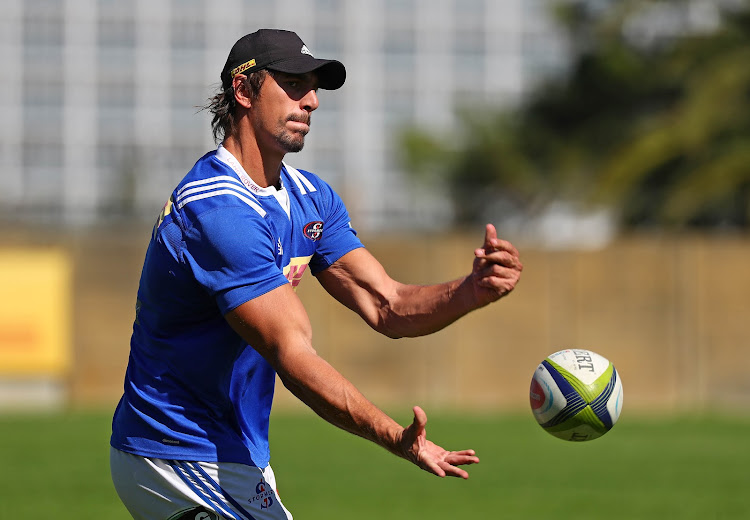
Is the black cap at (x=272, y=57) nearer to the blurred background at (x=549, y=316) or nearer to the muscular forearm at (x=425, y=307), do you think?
the blurred background at (x=549, y=316)

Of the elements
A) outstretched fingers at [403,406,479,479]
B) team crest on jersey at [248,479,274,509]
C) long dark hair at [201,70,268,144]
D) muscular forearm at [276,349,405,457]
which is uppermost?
long dark hair at [201,70,268,144]

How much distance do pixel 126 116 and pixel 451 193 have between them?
195ft

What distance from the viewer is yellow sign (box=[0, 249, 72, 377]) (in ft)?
64.4

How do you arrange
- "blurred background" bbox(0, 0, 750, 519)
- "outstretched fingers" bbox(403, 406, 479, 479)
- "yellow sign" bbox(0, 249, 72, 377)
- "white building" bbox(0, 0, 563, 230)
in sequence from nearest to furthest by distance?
"outstretched fingers" bbox(403, 406, 479, 479) < "blurred background" bbox(0, 0, 750, 519) < "yellow sign" bbox(0, 249, 72, 377) < "white building" bbox(0, 0, 563, 230)

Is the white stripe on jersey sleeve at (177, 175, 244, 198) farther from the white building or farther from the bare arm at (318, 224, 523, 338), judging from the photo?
the white building

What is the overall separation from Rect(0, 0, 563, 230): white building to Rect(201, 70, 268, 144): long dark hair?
292 ft

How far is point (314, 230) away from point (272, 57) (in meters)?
0.86

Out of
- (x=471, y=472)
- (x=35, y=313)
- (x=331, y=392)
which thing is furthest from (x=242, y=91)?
(x=35, y=313)

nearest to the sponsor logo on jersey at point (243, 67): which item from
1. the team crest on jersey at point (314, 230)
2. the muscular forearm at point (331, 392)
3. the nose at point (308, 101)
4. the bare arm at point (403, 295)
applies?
the nose at point (308, 101)

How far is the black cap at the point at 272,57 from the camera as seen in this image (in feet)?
16.0

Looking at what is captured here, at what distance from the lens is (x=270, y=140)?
4.93 m

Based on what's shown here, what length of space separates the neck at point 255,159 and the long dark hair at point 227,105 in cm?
10

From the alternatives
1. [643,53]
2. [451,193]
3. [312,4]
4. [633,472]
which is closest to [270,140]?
[633,472]

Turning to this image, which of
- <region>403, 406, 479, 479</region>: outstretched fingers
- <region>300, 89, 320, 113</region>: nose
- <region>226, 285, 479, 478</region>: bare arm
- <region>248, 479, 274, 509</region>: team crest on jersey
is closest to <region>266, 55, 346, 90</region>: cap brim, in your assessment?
<region>300, 89, 320, 113</region>: nose
